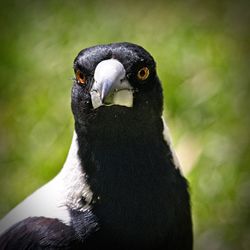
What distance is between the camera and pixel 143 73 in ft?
6.57

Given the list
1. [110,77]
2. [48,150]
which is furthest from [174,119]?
[110,77]

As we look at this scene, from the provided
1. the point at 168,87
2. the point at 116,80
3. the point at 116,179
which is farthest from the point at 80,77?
the point at 168,87

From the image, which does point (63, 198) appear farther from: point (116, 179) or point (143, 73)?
point (143, 73)

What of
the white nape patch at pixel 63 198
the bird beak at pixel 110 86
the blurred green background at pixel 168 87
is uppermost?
the blurred green background at pixel 168 87

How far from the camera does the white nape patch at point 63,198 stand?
206cm

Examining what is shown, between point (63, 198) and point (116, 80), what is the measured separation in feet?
1.16

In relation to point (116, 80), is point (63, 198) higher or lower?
lower

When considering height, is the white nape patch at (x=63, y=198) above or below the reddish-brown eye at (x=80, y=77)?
below

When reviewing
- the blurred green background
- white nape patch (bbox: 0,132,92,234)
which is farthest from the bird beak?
the blurred green background

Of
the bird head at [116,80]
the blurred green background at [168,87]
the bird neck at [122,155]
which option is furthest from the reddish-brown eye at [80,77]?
the blurred green background at [168,87]

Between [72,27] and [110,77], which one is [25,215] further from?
[72,27]

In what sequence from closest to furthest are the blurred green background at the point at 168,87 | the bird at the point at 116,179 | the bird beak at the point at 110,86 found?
the bird beak at the point at 110,86 < the bird at the point at 116,179 < the blurred green background at the point at 168,87

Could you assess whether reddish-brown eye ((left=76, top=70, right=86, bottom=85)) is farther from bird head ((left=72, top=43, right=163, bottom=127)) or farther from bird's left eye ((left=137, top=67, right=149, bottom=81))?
bird's left eye ((left=137, top=67, right=149, bottom=81))

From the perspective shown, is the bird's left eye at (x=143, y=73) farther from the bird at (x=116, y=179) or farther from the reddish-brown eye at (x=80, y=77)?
the reddish-brown eye at (x=80, y=77)
